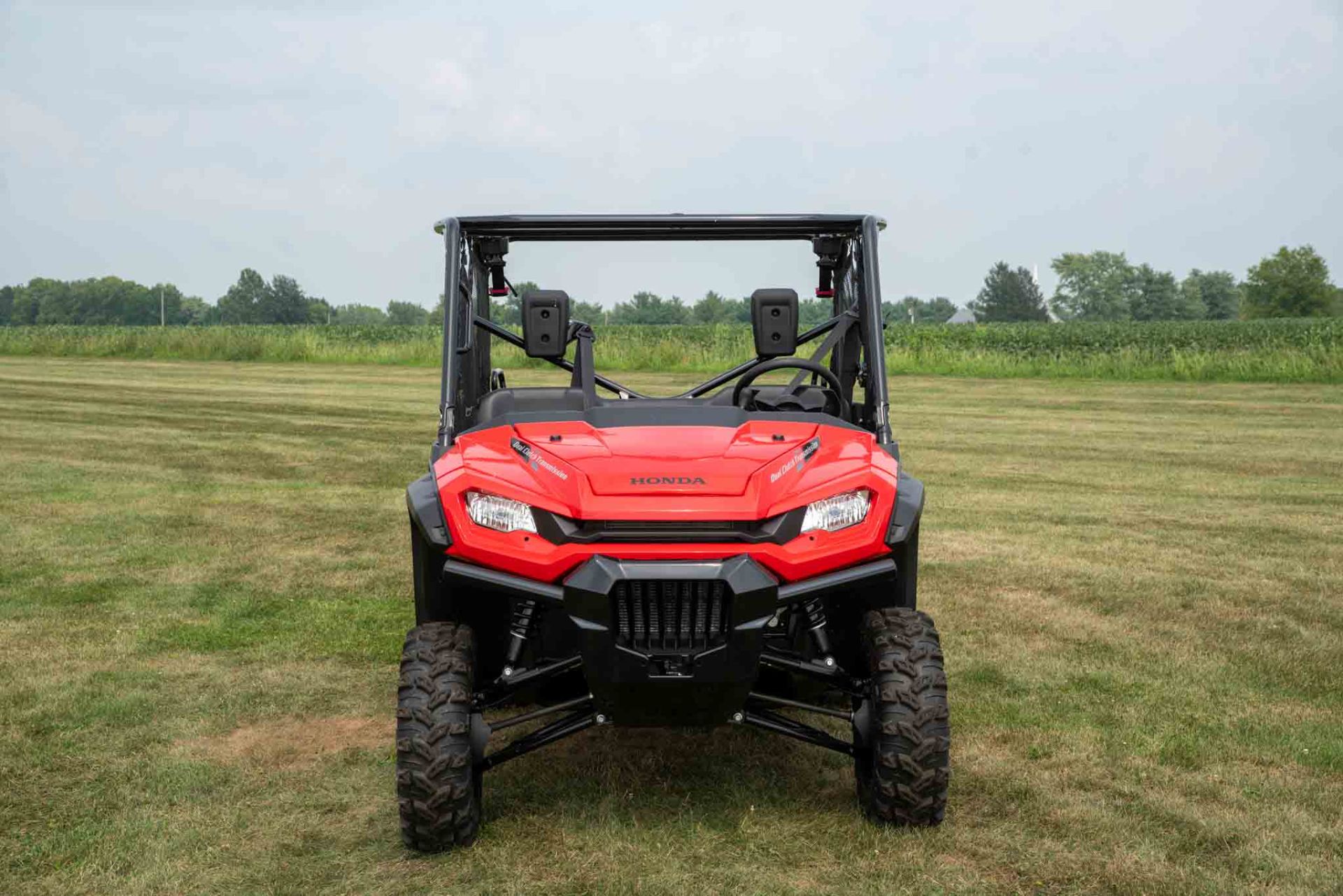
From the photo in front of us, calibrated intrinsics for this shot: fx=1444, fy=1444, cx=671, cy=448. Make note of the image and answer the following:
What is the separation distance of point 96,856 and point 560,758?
61.6 inches

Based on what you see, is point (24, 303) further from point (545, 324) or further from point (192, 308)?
point (545, 324)

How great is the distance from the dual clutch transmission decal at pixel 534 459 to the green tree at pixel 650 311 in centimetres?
196

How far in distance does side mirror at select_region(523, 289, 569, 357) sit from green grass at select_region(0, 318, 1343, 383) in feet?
45.3

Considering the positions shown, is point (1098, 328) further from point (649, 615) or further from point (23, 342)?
point (649, 615)

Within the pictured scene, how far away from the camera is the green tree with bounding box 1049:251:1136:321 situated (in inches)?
5217

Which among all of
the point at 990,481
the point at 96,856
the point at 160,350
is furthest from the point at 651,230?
the point at 160,350

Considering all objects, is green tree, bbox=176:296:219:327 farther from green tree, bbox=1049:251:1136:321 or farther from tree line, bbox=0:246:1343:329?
green tree, bbox=1049:251:1136:321

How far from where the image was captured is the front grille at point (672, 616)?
12.6 feet

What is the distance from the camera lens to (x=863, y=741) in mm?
4234

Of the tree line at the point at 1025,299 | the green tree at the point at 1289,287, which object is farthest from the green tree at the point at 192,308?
the green tree at the point at 1289,287

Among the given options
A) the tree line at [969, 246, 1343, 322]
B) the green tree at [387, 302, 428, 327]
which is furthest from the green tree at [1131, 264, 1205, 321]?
the green tree at [387, 302, 428, 327]

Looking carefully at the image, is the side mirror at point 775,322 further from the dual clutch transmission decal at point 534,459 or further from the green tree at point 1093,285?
the green tree at point 1093,285

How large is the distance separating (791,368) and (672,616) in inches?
58.6

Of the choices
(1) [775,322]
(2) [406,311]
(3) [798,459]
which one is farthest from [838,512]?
(2) [406,311]
